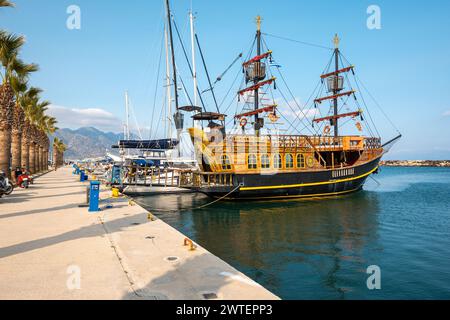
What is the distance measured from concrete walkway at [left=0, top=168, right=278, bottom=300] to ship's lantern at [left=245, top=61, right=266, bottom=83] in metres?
23.1

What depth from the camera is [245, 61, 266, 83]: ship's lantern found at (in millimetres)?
28938

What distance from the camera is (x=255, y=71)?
95.8 feet

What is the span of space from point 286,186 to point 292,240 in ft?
35.4

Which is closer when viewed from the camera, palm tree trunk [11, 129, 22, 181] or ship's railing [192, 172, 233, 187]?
ship's railing [192, 172, 233, 187]

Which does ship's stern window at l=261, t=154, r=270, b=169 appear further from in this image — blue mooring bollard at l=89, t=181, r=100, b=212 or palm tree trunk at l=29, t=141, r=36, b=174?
palm tree trunk at l=29, t=141, r=36, b=174

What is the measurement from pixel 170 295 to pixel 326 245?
8354 mm

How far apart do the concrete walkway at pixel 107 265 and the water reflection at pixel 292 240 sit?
251cm

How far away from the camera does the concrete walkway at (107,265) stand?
4.70 metres

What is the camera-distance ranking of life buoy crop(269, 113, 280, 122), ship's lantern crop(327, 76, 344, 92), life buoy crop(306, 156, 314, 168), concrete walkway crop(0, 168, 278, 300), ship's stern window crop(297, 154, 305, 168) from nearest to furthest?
concrete walkway crop(0, 168, 278, 300) → ship's stern window crop(297, 154, 305, 168) → life buoy crop(306, 156, 314, 168) → life buoy crop(269, 113, 280, 122) → ship's lantern crop(327, 76, 344, 92)

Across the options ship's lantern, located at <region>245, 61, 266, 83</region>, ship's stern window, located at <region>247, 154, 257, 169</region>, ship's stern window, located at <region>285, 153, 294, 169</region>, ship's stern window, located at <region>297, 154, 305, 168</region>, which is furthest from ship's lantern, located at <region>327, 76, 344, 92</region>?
Answer: ship's stern window, located at <region>247, 154, 257, 169</region>

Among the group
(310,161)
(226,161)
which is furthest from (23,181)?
(310,161)

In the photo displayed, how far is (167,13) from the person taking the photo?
3038cm
